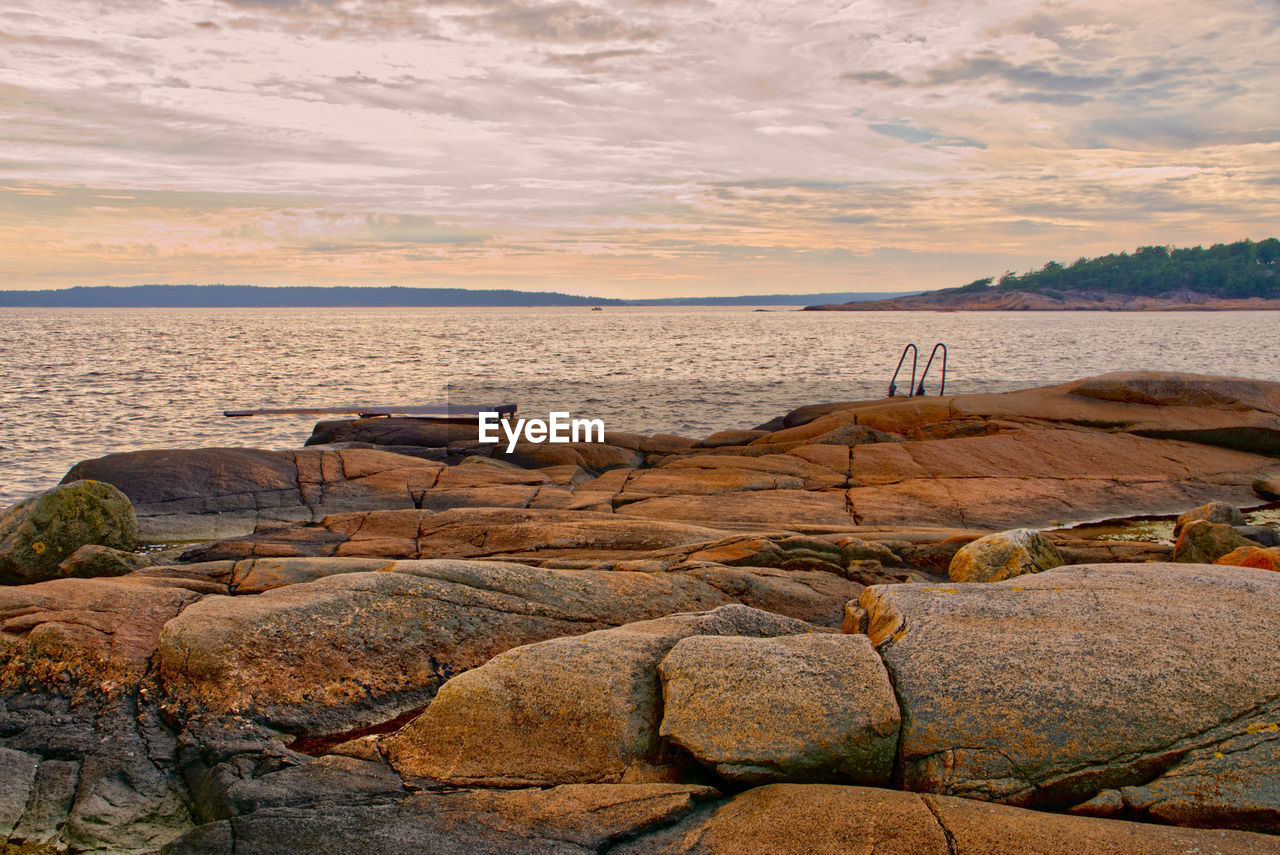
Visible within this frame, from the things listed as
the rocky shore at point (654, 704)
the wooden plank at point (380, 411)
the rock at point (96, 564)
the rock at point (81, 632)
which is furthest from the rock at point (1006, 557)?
the wooden plank at point (380, 411)

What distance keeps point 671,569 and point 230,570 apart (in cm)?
455

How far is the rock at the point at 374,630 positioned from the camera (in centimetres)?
573

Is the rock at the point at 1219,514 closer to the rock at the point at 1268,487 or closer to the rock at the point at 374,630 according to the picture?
the rock at the point at 1268,487

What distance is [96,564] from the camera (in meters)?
8.55

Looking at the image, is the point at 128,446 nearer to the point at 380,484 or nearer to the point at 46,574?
the point at 380,484

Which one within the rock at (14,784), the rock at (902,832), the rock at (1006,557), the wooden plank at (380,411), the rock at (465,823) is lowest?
the wooden plank at (380,411)

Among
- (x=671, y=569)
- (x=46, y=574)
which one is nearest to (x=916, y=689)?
(x=671, y=569)

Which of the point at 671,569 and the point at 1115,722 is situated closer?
the point at 1115,722

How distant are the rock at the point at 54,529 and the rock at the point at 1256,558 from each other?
1263cm

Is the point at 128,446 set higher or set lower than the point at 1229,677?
lower

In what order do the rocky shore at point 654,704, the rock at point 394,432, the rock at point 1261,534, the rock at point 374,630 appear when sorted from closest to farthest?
the rocky shore at point 654,704 < the rock at point 374,630 < the rock at point 1261,534 < the rock at point 394,432

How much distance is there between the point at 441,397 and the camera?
130 ft

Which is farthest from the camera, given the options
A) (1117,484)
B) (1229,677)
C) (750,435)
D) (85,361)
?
(85,361)

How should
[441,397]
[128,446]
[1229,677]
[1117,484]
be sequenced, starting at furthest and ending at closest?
[441,397] < [128,446] < [1117,484] < [1229,677]
